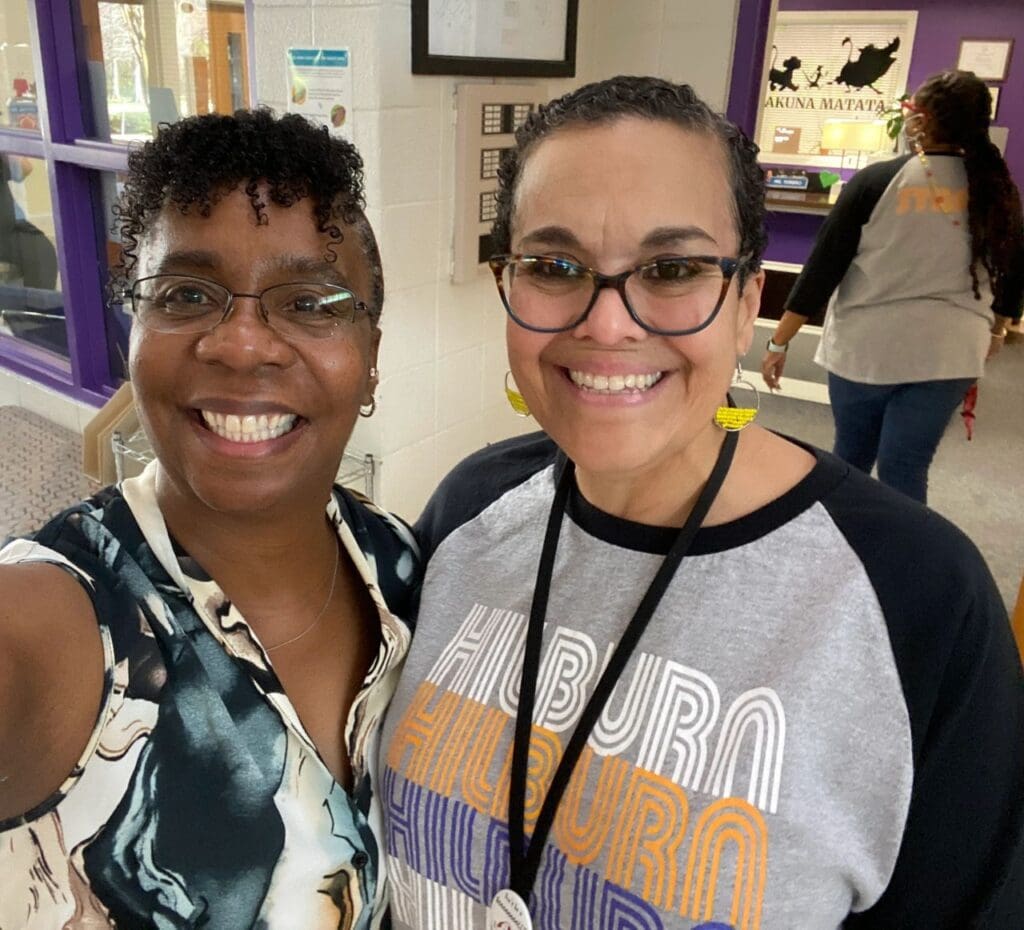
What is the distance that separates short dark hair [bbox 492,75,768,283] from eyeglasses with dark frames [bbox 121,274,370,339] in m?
0.26

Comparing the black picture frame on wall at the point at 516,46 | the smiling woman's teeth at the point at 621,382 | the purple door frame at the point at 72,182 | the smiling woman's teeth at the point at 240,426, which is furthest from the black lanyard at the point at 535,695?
the purple door frame at the point at 72,182

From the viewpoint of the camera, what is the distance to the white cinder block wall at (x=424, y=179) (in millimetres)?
2047

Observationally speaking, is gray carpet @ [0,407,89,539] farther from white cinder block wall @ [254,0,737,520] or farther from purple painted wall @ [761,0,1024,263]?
purple painted wall @ [761,0,1024,263]

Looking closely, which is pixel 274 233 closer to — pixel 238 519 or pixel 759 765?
pixel 238 519

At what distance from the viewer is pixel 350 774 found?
109cm

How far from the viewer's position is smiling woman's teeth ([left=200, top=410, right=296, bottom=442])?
99 cm

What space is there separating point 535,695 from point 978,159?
105 inches

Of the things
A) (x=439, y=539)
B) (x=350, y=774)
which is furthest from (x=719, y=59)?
(x=350, y=774)

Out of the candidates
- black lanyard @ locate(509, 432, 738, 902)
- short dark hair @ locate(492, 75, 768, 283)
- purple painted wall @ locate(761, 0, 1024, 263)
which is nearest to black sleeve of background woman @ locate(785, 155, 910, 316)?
short dark hair @ locate(492, 75, 768, 283)

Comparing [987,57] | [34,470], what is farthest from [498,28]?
[987,57]

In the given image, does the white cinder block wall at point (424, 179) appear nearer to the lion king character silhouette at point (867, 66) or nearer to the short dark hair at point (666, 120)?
the short dark hair at point (666, 120)

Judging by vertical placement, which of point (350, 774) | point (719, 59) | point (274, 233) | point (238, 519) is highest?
point (719, 59)

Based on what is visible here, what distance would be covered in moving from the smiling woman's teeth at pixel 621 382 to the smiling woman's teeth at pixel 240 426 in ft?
1.19

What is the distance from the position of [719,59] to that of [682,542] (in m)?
2.02
